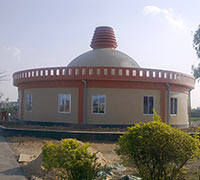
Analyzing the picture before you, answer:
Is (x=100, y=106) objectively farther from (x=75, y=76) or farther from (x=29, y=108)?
(x=29, y=108)

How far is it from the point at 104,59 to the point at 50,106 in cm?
522

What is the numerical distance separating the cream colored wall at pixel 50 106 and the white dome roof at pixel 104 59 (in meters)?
3.44

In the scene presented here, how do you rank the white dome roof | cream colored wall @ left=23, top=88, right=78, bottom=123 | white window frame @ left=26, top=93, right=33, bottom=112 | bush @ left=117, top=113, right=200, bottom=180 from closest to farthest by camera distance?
1. bush @ left=117, top=113, right=200, bottom=180
2. cream colored wall @ left=23, top=88, right=78, bottom=123
3. white window frame @ left=26, top=93, right=33, bottom=112
4. the white dome roof

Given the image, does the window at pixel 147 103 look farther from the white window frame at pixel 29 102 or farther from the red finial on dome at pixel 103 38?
the white window frame at pixel 29 102

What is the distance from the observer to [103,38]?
2188cm

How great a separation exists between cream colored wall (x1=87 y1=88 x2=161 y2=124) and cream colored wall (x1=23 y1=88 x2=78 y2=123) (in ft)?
3.16

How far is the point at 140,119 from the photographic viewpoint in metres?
16.6

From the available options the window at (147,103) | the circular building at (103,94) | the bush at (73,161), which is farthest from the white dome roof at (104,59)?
the bush at (73,161)

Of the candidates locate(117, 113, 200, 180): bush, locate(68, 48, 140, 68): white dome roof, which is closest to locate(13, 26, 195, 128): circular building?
locate(68, 48, 140, 68): white dome roof

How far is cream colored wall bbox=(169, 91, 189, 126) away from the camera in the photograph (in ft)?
58.6

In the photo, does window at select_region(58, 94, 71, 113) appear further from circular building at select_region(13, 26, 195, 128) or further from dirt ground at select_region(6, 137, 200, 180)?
dirt ground at select_region(6, 137, 200, 180)

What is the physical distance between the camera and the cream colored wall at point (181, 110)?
17859 mm

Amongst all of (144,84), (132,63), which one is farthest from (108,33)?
(144,84)

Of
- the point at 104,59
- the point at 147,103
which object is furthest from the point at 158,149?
the point at 104,59
